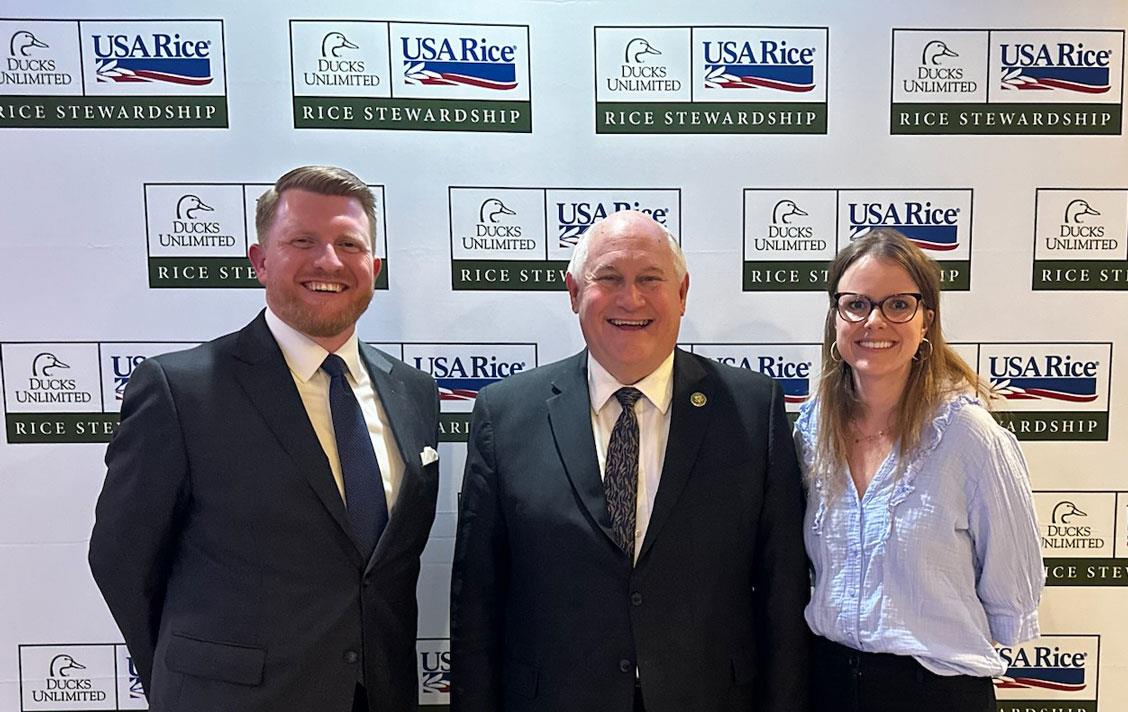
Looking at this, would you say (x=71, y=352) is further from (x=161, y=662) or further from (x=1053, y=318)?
(x=1053, y=318)

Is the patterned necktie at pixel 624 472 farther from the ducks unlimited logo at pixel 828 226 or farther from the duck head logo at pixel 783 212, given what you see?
the duck head logo at pixel 783 212

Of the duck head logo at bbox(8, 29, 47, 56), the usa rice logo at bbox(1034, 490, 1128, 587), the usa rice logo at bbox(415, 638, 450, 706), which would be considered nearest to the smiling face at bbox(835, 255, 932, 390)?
the usa rice logo at bbox(1034, 490, 1128, 587)

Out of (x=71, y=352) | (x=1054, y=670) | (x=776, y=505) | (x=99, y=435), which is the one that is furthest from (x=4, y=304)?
(x=1054, y=670)

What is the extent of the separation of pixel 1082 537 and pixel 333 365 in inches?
102

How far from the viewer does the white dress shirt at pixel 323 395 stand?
5.49ft

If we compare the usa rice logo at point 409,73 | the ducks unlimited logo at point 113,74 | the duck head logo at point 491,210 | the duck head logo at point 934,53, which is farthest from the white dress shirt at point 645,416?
the ducks unlimited logo at point 113,74

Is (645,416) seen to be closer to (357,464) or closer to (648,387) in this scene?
(648,387)

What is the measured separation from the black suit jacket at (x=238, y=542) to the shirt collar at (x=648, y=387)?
56cm

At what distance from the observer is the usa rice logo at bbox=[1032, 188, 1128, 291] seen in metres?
2.38

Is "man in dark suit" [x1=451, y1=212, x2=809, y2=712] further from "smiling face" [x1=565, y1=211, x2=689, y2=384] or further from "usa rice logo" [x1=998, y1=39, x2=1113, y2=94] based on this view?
"usa rice logo" [x1=998, y1=39, x2=1113, y2=94]

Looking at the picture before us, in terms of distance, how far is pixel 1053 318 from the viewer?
241cm

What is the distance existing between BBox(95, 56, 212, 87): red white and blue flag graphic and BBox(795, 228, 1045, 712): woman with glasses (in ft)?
6.95

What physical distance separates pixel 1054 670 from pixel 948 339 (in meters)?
1.27

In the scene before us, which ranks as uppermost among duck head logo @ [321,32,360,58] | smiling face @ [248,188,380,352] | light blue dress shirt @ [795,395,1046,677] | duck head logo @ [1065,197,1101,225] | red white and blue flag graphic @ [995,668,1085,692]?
duck head logo @ [321,32,360,58]
